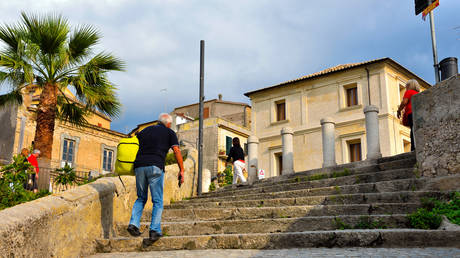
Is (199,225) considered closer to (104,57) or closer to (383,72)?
(104,57)

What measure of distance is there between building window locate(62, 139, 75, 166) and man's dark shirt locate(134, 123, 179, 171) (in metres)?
26.8

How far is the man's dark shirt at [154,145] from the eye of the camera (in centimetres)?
577

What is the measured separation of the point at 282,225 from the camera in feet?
19.1

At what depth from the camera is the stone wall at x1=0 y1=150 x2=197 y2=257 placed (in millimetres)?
3902

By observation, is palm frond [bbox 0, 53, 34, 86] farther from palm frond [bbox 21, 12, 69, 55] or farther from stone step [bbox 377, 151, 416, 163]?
stone step [bbox 377, 151, 416, 163]

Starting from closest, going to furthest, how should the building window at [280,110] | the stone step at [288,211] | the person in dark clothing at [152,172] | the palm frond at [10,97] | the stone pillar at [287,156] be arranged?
the person in dark clothing at [152,172], the stone step at [288,211], the stone pillar at [287,156], the palm frond at [10,97], the building window at [280,110]

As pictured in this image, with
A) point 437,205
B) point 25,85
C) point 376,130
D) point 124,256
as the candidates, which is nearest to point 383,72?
point 376,130

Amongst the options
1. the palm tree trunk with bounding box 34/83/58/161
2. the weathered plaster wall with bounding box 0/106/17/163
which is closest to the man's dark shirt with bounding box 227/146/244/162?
the palm tree trunk with bounding box 34/83/58/161

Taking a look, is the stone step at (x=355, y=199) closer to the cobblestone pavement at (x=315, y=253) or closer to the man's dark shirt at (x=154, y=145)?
the cobblestone pavement at (x=315, y=253)

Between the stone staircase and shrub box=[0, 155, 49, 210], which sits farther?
shrub box=[0, 155, 49, 210]

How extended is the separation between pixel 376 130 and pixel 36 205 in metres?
8.11

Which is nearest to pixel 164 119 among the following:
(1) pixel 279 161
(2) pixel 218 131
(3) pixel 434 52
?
(3) pixel 434 52

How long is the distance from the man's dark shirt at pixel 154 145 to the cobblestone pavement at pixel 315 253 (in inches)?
45.2

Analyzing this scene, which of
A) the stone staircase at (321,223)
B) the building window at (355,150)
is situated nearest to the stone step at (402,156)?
the stone staircase at (321,223)
